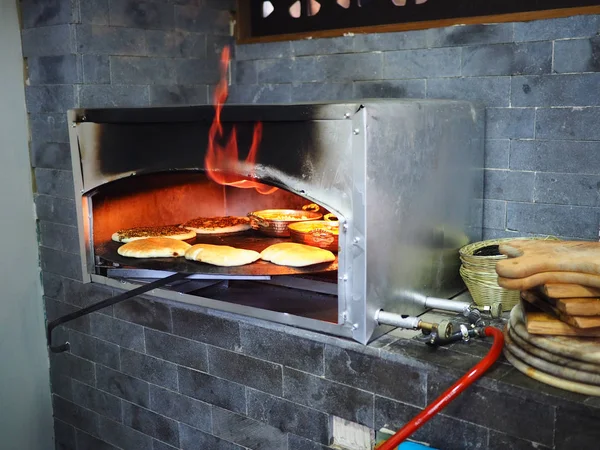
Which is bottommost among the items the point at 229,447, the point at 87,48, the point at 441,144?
the point at 229,447

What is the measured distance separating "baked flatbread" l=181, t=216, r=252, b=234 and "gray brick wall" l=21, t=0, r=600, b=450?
412mm

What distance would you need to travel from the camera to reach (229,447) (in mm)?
2486

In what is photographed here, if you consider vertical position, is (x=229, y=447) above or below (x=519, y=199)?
below

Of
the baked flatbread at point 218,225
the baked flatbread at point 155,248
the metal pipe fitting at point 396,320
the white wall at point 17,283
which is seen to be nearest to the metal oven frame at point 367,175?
the metal pipe fitting at point 396,320

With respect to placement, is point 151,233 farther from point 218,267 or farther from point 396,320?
point 396,320

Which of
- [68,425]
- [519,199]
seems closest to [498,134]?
[519,199]

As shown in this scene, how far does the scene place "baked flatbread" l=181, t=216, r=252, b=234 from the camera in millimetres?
2877

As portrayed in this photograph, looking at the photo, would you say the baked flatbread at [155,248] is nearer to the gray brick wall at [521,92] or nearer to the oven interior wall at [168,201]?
the oven interior wall at [168,201]

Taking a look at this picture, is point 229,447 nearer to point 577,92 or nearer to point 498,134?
point 498,134

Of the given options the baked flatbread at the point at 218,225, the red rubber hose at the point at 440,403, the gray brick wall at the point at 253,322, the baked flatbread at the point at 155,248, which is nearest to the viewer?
the red rubber hose at the point at 440,403

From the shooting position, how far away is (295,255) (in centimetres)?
236

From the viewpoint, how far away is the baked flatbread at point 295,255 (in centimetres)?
233

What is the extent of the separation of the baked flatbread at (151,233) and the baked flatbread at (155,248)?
5.2 inches

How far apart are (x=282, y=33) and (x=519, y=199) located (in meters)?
1.29
